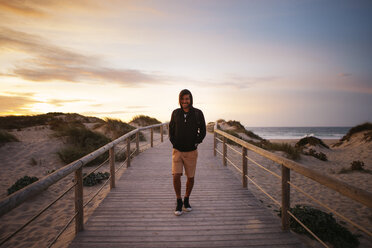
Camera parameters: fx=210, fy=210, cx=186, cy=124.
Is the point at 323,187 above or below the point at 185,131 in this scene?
below

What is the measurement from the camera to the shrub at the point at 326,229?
3320 millimetres

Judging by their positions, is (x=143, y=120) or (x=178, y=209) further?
(x=143, y=120)

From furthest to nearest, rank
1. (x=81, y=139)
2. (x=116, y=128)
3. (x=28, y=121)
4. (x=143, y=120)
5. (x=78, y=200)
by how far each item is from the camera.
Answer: (x=28, y=121) < (x=143, y=120) < (x=116, y=128) < (x=81, y=139) < (x=78, y=200)

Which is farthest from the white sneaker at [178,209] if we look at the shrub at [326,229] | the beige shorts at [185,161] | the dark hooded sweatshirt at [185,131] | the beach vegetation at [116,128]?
the beach vegetation at [116,128]

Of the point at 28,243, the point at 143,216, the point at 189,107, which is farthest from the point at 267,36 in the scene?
the point at 28,243

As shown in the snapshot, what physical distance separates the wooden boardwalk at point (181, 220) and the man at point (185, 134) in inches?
16.2

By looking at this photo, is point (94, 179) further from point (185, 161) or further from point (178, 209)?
point (185, 161)

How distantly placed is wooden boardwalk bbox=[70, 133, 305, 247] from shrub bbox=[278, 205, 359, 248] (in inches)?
33.0

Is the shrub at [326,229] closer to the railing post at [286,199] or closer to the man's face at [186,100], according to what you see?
the railing post at [286,199]

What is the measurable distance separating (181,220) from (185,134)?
1288mm

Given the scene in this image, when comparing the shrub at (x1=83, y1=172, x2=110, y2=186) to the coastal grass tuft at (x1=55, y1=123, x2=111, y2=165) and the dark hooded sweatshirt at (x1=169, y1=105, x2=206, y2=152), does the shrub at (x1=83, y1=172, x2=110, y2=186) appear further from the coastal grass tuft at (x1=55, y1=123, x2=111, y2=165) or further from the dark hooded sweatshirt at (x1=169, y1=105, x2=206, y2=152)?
the dark hooded sweatshirt at (x1=169, y1=105, x2=206, y2=152)

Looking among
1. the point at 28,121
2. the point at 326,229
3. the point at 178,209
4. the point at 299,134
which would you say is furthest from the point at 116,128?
the point at 299,134

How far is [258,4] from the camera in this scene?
375 inches

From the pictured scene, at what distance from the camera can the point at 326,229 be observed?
3.55 m
